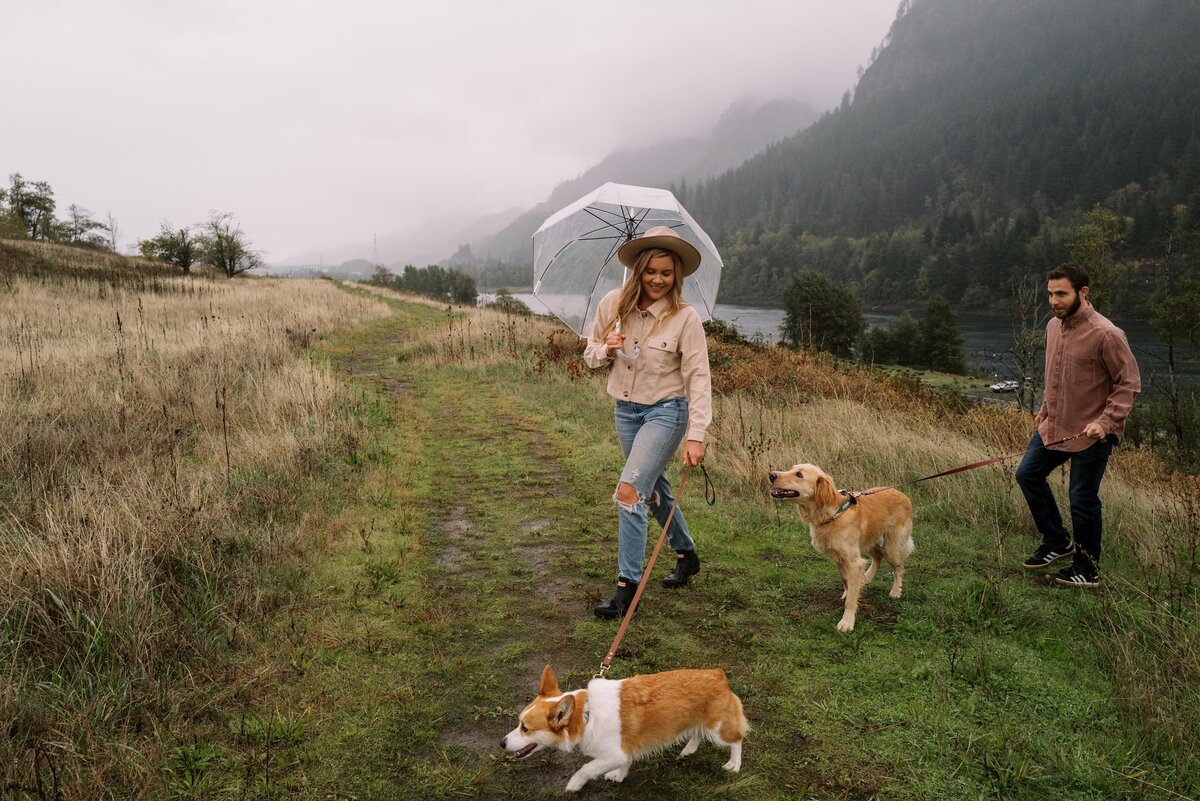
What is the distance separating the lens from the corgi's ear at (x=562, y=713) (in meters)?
2.26

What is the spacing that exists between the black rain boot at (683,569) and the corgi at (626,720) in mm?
→ 1642

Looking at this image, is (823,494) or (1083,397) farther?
(1083,397)

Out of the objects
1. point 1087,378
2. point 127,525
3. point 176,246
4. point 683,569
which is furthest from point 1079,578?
point 176,246

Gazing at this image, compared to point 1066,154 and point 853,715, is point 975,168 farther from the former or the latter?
point 853,715

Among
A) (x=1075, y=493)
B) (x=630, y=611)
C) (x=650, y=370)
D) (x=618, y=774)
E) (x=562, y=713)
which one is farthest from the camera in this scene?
(x=1075, y=493)

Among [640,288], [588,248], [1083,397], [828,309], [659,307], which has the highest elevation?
[828,309]

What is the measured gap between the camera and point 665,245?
3605 mm

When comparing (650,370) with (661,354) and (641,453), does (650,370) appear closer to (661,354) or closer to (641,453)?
(661,354)

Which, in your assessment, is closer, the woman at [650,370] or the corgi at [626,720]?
the corgi at [626,720]

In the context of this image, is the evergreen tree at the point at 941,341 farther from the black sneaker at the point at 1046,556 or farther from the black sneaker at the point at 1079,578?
the black sneaker at the point at 1079,578

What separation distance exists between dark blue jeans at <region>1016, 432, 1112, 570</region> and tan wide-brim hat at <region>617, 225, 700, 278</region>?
3.05 meters

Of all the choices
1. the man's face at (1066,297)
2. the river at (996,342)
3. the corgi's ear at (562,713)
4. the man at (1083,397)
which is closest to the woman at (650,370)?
the corgi's ear at (562,713)

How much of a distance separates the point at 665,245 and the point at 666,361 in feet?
2.29

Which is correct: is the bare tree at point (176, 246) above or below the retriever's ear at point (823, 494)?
above
